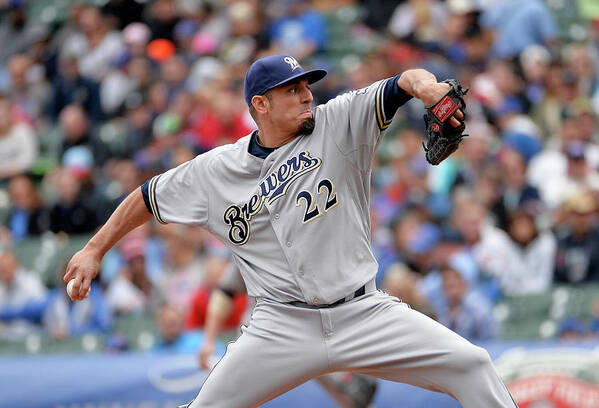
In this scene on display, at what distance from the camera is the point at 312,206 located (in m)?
4.20

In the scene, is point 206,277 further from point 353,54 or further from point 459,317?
point 353,54

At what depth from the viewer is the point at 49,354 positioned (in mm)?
7668

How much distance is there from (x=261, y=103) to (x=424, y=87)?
909 millimetres

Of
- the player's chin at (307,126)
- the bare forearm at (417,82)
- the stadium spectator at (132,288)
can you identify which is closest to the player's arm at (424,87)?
the bare forearm at (417,82)

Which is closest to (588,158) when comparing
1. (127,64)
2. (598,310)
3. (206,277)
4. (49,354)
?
(598,310)

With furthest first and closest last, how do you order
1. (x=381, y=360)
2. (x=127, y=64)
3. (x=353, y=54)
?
1. (x=127, y=64)
2. (x=353, y=54)
3. (x=381, y=360)

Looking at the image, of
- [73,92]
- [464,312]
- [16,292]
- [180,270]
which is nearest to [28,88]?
[73,92]

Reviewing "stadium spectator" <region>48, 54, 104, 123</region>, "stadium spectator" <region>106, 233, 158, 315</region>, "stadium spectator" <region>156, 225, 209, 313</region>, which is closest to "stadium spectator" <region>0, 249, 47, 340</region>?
"stadium spectator" <region>106, 233, 158, 315</region>

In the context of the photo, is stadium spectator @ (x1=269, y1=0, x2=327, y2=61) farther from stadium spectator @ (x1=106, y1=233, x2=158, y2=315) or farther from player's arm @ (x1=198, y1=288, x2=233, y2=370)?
player's arm @ (x1=198, y1=288, x2=233, y2=370)

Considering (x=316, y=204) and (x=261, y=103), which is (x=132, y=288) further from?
(x=316, y=204)

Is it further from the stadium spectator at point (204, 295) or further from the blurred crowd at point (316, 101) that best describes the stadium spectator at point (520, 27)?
the stadium spectator at point (204, 295)

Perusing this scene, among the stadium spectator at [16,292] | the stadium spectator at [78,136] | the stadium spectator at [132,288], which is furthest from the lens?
the stadium spectator at [78,136]

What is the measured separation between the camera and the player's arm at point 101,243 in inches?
172

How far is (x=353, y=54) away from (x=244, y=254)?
7.35 m
